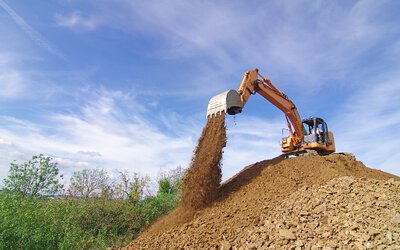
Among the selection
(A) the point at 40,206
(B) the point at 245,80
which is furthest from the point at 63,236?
(B) the point at 245,80

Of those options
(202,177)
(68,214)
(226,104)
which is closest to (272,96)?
(226,104)

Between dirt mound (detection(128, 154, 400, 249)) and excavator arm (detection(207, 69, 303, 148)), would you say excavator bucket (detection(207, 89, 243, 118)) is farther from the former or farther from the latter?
dirt mound (detection(128, 154, 400, 249))

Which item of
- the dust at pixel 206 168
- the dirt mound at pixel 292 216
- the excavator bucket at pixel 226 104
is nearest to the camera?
the dirt mound at pixel 292 216

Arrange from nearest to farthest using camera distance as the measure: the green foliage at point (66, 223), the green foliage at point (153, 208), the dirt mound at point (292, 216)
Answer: the dirt mound at point (292, 216), the green foliage at point (66, 223), the green foliage at point (153, 208)

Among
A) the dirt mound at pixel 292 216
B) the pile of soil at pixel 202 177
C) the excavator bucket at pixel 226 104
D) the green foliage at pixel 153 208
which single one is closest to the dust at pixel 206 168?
the pile of soil at pixel 202 177

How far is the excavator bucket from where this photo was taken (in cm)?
965

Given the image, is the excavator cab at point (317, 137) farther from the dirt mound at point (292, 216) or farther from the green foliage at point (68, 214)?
the green foliage at point (68, 214)

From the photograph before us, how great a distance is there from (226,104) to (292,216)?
155 inches

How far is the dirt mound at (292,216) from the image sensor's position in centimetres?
594

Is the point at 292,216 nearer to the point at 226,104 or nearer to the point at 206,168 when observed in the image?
the point at 206,168

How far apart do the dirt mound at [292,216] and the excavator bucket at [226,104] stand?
2.18 metres

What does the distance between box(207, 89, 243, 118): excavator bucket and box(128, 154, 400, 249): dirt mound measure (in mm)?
2179

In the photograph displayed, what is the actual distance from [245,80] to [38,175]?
773cm

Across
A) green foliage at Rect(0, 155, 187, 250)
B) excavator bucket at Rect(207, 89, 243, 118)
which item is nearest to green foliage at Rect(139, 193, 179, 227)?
green foliage at Rect(0, 155, 187, 250)
